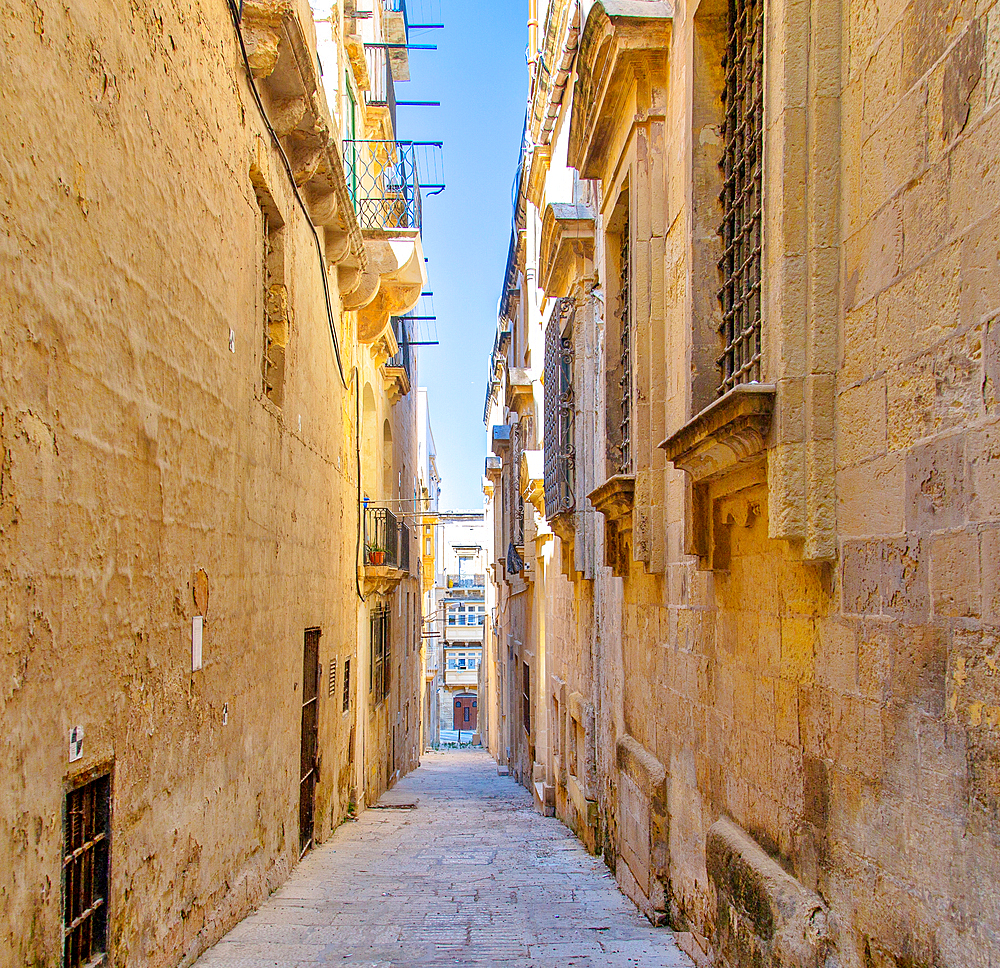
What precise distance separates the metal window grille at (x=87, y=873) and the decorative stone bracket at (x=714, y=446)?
2771mm

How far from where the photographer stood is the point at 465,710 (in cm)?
5772

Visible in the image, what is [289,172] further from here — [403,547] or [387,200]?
[403,547]

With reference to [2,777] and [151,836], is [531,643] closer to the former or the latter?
[151,836]

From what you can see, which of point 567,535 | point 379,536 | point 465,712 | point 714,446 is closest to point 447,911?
point 714,446

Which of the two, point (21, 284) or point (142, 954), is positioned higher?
point (21, 284)

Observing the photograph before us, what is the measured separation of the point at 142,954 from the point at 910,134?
423 cm

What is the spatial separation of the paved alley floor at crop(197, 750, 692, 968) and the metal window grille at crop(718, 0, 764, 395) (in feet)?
9.91

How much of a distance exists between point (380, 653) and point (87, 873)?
1190 centimetres

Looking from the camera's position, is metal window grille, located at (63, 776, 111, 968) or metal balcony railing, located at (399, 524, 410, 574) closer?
metal window grille, located at (63, 776, 111, 968)

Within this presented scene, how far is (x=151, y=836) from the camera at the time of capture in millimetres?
4152

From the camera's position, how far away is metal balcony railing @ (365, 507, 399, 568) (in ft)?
44.1

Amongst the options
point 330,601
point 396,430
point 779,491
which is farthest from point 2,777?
point 396,430

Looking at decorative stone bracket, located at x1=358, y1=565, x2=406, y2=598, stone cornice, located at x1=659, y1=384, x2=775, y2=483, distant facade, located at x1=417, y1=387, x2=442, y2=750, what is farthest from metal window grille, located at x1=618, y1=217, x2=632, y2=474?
distant facade, located at x1=417, y1=387, x2=442, y2=750

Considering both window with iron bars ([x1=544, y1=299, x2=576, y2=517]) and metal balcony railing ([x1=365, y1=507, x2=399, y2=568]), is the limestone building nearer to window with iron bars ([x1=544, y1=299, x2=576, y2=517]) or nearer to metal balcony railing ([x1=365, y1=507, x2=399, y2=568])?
metal balcony railing ([x1=365, y1=507, x2=399, y2=568])
